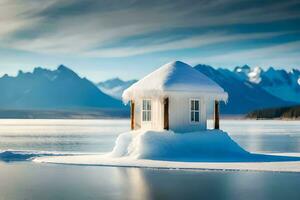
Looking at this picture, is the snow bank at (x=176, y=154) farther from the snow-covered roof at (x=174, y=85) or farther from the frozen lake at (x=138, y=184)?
the frozen lake at (x=138, y=184)

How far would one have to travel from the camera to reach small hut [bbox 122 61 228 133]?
3391 cm

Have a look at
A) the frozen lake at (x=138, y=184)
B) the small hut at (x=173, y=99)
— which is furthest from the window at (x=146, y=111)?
the frozen lake at (x=138, y=184)

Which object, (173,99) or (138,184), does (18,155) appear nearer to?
(173,99)

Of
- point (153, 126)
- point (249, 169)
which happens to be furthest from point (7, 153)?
point (249, 169)

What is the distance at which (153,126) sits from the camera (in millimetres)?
34844

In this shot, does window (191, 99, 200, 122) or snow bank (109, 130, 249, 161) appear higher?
window (191, 99, 200, 122)

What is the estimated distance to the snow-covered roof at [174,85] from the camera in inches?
1330

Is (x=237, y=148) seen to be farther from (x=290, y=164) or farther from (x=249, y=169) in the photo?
(x=249, y=169)

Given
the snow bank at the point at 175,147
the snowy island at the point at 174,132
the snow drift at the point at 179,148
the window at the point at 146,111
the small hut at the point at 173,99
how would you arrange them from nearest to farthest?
the snowy island at the point at 174,132, the snow drift at the point at 179,148, the snow bank at the point at 175,147, the small hut at the point at 173,99, the window at the point at 146,111

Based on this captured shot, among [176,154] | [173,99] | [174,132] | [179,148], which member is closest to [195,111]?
[173,99]

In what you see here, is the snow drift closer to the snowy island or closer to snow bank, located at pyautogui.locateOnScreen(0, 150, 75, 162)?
the snowy island

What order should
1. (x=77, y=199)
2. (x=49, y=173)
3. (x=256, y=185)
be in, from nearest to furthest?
(x=77, y=199)
(x=256, y=185)
(x=49, y=173)

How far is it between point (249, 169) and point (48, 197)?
36.1 ft

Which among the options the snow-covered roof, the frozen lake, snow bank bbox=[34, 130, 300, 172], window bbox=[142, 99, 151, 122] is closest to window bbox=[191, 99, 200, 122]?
the snow-covered roof
